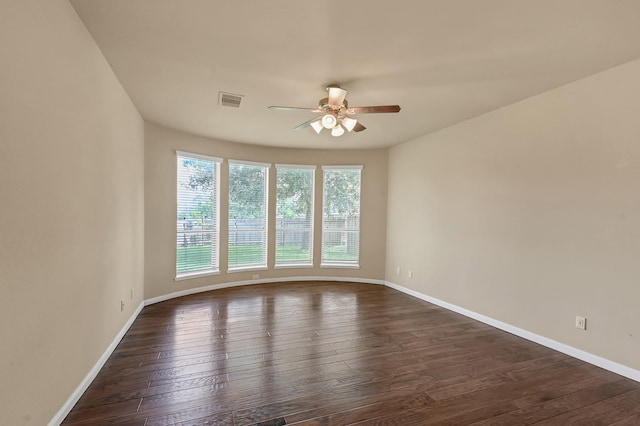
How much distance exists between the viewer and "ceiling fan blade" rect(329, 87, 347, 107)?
270 centimetres

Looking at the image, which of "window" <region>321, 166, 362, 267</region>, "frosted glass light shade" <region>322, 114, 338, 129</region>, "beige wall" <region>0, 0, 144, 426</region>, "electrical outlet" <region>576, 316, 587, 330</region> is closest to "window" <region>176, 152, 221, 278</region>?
"beige wall" <region>0, 0, 144, 426</region>

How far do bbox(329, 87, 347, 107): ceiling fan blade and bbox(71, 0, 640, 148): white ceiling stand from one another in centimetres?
18

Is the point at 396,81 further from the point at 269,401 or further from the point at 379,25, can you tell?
the point at 269,401

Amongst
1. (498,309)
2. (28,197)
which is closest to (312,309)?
(498,309)

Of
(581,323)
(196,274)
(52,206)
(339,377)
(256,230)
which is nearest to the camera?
(52,206)

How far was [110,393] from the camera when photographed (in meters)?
2.26

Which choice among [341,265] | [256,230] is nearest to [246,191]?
[256,230]

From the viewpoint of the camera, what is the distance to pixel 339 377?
99.9 inches

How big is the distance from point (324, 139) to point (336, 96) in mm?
2322

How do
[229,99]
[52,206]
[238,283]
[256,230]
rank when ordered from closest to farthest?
[52,206] < [229,99] < [238,283] < [256,230]

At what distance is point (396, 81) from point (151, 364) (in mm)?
3504

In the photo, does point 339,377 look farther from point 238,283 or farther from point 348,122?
point 238,283

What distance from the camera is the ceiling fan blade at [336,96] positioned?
2.70 meters

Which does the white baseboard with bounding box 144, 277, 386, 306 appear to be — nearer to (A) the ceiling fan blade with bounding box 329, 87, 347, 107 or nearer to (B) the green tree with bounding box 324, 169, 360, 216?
(B) the green tree with bounding box 324, 169, 360, 216
